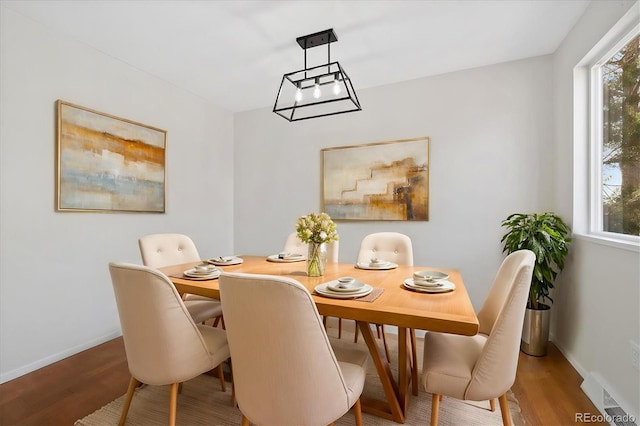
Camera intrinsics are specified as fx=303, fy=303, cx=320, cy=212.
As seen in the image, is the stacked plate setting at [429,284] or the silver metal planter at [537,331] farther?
the silver metal planter at [537,331]

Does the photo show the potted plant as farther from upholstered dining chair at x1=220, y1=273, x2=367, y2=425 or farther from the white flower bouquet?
upholstered dining chair at x1=220, y1=273, x2=367, y2=425

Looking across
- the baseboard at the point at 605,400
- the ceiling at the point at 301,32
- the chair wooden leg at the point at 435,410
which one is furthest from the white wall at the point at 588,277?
the chair wooden leg at the point at 435,410

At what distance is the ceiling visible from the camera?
2.08 m

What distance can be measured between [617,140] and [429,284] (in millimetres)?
1673

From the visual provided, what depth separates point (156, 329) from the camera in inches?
50.3

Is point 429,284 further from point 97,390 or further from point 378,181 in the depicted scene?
point 97,390

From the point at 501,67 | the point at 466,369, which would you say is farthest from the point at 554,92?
the point at 466,369

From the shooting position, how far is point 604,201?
2.09 metres

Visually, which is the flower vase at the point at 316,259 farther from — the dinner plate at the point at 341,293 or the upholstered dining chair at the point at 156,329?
the upholstered dining chair at the point at 156,329

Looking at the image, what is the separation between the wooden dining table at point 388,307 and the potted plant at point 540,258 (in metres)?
0.88

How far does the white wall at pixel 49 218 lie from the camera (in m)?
2.08

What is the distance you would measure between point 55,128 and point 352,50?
2.46 metres
